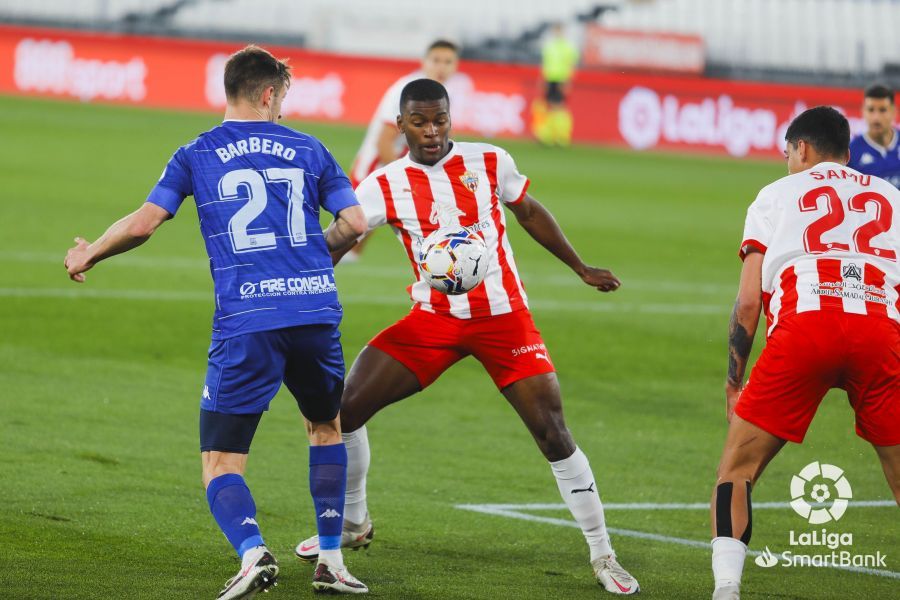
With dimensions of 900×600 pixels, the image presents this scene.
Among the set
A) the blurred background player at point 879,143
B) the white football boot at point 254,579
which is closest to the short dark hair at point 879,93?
the blurred background player at point 879,143

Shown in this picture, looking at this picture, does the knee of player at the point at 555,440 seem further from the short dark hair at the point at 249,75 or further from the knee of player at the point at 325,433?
the short dark hair at the point at 249,75

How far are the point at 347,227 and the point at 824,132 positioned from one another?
6.27 ft

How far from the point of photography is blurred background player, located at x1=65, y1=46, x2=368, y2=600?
5164 mm

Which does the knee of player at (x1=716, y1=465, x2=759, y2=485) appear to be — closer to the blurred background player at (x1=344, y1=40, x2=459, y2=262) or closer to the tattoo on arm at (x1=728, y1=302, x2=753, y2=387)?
the tattoo on arm at (x1=728, y1=302, x2=753, y2=387)

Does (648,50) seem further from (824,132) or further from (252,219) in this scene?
(252,219)

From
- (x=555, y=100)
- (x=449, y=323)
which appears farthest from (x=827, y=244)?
(x=555, y=100)

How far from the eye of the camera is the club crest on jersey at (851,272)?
5.26 m

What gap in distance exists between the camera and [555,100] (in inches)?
1232

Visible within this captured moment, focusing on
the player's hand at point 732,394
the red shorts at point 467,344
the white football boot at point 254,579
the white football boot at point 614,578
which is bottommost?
the white football boot at point 614,578

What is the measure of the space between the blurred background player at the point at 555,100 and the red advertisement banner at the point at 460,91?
0.46 m

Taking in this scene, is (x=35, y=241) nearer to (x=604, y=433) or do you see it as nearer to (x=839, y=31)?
(x=604, y=433)

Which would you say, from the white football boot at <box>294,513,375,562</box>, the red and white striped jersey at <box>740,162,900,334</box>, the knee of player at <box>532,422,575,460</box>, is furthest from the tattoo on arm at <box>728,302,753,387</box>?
the white football boot at <box>294,513,375,562</box>

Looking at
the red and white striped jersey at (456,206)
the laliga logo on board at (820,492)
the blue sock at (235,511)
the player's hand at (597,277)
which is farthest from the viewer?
the laliga logo on board at (820,492)

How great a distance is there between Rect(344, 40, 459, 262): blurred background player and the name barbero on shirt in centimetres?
571
